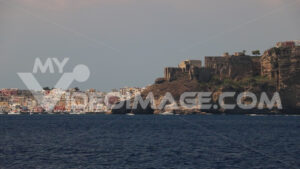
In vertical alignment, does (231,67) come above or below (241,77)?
above

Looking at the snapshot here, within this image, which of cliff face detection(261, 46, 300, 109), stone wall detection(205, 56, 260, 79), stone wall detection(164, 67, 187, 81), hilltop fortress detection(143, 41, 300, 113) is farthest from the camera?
stone wall detection(205, 56, 260, 79)

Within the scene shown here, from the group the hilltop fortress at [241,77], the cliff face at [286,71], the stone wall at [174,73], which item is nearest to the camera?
the cliff face at [286,71]

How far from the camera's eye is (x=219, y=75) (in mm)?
194625

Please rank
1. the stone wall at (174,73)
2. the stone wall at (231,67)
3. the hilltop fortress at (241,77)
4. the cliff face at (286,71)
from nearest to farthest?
the cliff face at (286,71) < the hilltop fortress at (241,77) < the stone wall at (174,73) < the stone wall at (231,67)

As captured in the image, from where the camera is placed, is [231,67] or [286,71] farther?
[231,67]

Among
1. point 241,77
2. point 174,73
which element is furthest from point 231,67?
point 174,73

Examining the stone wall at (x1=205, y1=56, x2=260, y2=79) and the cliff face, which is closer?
the cliff face

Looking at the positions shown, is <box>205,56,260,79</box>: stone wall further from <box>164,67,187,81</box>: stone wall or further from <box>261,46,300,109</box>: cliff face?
<box>164,67,187,81</box>: stone wall

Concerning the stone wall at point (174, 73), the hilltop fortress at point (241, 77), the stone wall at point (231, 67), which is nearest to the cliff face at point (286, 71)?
the hilltop fortress at point (241, 77)

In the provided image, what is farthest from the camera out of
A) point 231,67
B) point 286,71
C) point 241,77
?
point 231,67

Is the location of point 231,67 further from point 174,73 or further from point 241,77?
point 174,73

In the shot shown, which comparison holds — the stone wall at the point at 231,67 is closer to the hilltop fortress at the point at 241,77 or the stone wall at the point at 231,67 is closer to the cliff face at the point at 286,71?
the hilltop fortress at the point at 241,77

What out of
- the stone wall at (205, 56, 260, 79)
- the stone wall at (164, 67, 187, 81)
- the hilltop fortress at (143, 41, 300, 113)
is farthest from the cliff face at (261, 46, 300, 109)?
the stone wall at (164, 67, 187, 81)

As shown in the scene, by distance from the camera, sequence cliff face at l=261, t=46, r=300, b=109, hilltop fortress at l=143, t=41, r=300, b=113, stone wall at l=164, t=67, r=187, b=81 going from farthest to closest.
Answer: stone wall at l=164, t=67, r=187, b=81 → hilltop fortress at l=143, t=41, r=300, b=113 → cliff face at l=261, t=46, r=300, b=109
